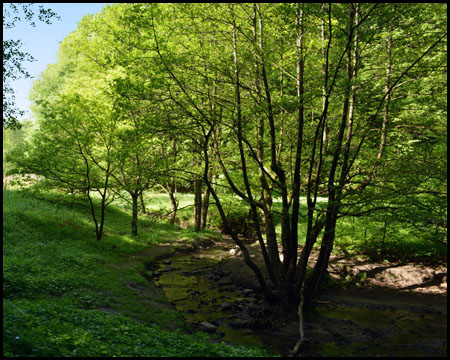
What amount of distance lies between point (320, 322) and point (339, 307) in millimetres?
1708

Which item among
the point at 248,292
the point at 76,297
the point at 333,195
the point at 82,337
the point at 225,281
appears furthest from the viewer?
the point at 225,281

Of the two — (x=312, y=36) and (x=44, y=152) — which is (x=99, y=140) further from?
(x=312, y=36)

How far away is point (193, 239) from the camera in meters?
20.4

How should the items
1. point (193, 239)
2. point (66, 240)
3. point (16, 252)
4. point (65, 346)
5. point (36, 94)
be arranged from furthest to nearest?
point (36, 94)
point (193, 239)
point (66, 240)
point (16, 252)
point (65, 346)

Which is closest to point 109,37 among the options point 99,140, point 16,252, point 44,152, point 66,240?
point 99,140

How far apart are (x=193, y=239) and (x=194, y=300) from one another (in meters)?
8.58

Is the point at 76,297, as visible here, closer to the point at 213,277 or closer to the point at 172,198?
the point at 213,277

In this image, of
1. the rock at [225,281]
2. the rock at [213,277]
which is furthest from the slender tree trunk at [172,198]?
the rock at [225,281]

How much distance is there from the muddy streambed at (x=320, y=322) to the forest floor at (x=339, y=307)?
23 millimetres

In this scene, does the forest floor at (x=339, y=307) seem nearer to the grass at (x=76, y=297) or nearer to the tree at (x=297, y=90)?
the tree at (x=297, y=90)

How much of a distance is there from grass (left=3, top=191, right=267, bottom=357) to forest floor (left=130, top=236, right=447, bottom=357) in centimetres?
147

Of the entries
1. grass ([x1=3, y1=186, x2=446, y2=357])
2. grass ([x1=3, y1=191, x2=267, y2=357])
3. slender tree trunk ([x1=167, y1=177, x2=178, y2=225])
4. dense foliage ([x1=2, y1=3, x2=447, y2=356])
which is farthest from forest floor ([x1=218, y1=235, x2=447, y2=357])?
slender tree trunk ([x1=167, y1=177, x2=178, y2=225])

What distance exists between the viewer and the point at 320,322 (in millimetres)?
9992

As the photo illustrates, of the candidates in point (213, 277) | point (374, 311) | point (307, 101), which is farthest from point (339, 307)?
point (307, 101)
